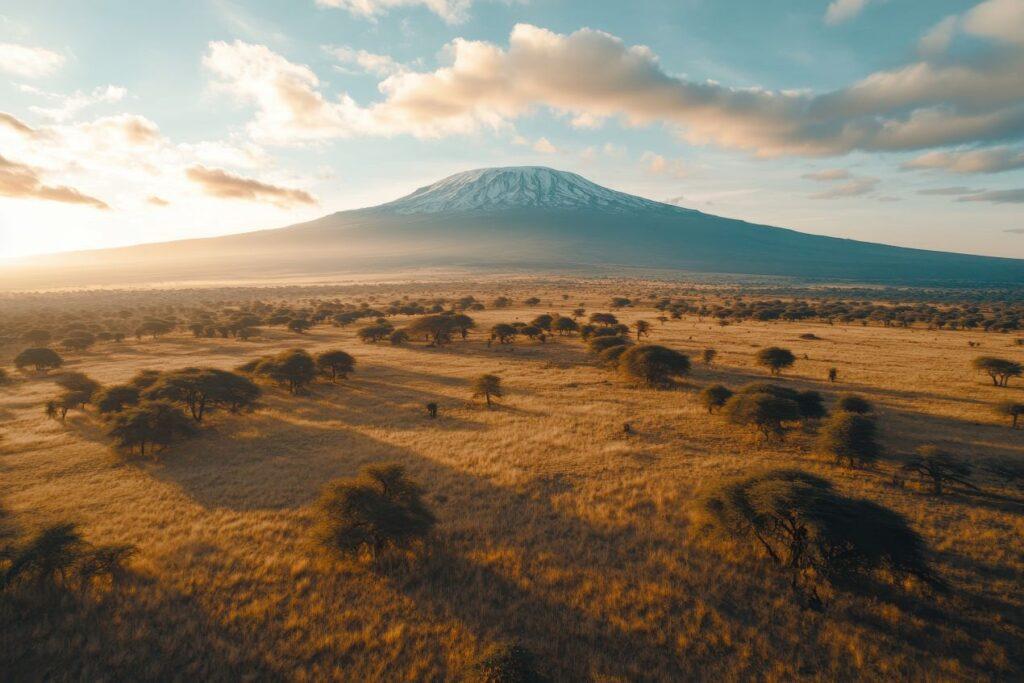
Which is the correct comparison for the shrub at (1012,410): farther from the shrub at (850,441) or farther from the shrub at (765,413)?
the shrub at (765,413)

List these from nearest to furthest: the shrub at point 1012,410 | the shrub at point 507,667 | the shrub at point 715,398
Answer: the shrub at point 507,667 < the shrub at point 1012,410 < the shrub at point 715,398

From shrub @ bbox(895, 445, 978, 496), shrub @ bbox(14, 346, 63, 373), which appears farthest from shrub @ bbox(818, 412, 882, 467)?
shrub @ bbox(14, 346, 63, 373)

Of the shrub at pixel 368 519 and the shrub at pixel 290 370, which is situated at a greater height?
the shrub at pixel 290 370

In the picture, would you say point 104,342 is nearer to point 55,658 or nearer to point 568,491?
point 55,658

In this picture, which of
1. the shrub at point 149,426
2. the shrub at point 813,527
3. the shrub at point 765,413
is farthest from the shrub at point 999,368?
the shrub at point 149,426

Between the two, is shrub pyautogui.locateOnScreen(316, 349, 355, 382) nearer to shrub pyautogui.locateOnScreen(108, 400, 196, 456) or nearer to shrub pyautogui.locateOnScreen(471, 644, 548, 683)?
shrub pyautogui.locateOnScreen(108, 400, 196, 456)

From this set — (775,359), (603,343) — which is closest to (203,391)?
(603,343)

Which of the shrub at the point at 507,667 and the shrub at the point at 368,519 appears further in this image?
the shrub at the point at 368,519
